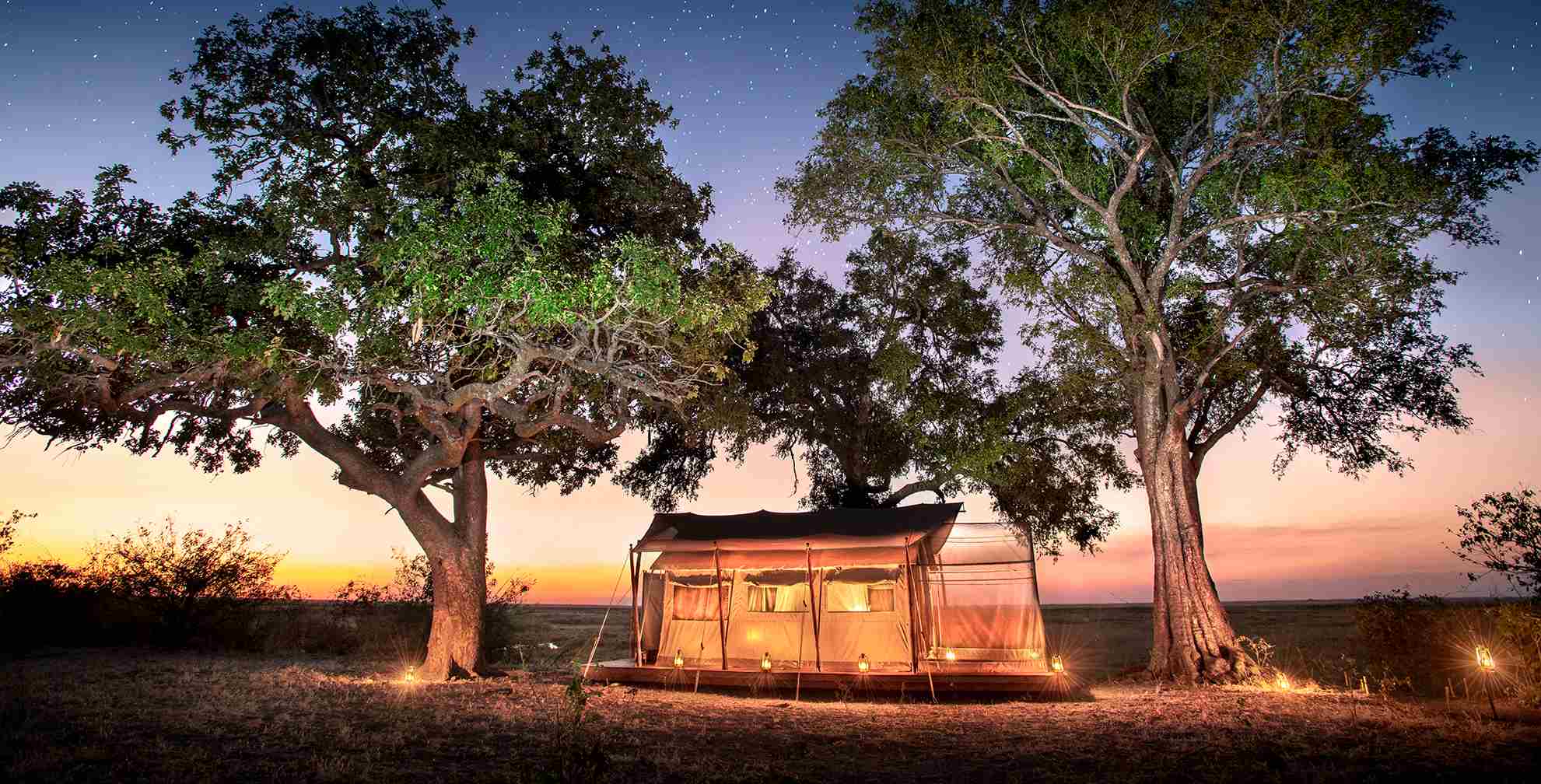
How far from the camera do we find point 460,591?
13.1m

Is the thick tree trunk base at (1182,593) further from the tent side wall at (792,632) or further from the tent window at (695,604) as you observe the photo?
the tent window at (695,604)

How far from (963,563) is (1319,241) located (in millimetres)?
7489

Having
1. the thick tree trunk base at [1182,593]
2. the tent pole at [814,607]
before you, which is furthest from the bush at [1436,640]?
the tent pole at [814,607]

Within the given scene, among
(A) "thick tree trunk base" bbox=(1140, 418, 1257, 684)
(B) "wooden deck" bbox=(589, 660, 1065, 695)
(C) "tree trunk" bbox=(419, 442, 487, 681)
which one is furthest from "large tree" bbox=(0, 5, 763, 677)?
(A) "thick tree trunk base" bbox=(1140, 418, 1257, 684)

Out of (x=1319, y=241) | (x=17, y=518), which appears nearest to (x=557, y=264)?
(x=1319, y=241)

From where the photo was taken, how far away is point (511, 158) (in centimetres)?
→ 992

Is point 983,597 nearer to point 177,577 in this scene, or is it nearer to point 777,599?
point 777,599

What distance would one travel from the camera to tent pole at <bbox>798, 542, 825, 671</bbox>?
1270 centimetres

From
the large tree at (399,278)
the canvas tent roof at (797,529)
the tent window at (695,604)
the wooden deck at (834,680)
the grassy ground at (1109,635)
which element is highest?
the large tree at (399,278)

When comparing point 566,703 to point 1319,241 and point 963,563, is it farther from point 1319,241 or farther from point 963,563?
point 1319,241

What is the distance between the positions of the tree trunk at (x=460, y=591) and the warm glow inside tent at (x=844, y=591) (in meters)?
2.59

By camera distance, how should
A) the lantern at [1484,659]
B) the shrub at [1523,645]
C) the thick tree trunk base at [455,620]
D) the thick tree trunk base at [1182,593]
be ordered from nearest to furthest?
the shrub at [1523,645] < the lantern at [1484,659] < the thick tree trunk base at [1182,593] < the thick tree trunk base at [455,620]

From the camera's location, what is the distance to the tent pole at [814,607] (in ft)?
41.7

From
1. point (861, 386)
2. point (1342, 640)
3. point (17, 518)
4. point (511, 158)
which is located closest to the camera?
point (511, 158)
